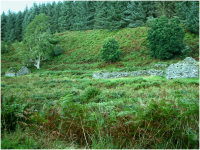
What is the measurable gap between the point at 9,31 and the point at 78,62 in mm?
36852

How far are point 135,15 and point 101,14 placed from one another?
32.2 feet

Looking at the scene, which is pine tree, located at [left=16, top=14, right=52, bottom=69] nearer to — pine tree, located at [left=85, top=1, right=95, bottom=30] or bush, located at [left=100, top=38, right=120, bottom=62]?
bush, located at [left=100, top=38, right=120, bottom=62]

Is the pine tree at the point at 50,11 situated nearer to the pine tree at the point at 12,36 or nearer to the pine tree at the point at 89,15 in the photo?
the pine tree at the point at 12,36

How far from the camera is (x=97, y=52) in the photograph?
37.1 metres

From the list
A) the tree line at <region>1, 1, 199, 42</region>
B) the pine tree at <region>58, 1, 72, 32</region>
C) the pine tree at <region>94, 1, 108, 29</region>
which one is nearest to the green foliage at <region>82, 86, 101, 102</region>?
the tree line at <region>1, 1, 199, 42</region>

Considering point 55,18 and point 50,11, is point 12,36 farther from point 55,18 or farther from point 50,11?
point 55,18

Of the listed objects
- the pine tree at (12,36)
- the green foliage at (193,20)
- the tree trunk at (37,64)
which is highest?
the pine tree at (12,36)

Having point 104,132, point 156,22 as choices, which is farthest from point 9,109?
point 156,22

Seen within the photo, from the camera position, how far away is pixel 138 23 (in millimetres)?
42562

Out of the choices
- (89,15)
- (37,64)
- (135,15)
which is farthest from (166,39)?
(89,15)

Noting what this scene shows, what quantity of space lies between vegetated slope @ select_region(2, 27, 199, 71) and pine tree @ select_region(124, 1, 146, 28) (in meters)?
2.84

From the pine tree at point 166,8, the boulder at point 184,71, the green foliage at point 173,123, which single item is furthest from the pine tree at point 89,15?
the green foliage at point 173,123

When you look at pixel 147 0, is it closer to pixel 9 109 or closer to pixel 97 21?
pixel 97 21

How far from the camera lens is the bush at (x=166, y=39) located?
27.0 meters
